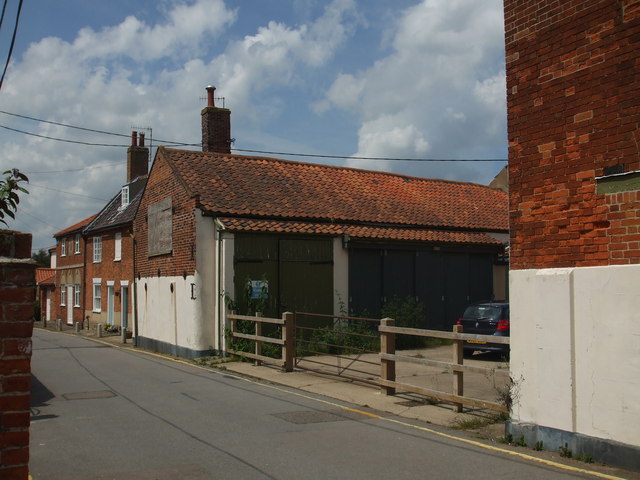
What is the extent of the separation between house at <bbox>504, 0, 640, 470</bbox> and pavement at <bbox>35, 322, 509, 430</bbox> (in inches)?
43.2

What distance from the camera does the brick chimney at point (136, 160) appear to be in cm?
3631

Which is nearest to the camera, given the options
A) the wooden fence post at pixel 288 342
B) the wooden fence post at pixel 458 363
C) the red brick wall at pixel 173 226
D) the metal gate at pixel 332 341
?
the wooden fence post at pixel 458 363

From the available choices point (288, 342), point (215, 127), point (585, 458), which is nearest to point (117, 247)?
point (215, 127)

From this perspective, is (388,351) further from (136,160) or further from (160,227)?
(136,160)

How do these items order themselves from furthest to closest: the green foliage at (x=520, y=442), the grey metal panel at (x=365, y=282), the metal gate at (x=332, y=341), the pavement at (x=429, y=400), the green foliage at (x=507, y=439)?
the grey metal panel at (x=365, y=282), the metal gate at (x=332, y=341), the green foliage at (x=507, y=439), the green foliage at (x=520, y=442), the pavement at (x=429, y=400)

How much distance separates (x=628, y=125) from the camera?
6930mm

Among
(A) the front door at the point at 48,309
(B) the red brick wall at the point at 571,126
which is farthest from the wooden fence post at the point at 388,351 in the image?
(A) the front door at the point at 48,309

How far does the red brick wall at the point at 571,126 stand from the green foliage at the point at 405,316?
1202cm

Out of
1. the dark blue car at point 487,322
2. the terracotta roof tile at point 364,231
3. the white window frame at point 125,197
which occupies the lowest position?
the dark blue car at point 487,322

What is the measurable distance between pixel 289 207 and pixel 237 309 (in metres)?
4.02

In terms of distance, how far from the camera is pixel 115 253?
3127 cm

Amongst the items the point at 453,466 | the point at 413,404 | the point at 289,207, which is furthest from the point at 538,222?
the point at 289,207

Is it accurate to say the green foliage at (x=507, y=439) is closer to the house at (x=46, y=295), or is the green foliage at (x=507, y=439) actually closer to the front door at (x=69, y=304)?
the front door at (x=69, y=304)

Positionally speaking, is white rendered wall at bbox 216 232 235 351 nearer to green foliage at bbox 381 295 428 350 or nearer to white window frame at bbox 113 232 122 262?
green foliage at bbox 381 295 428 350
